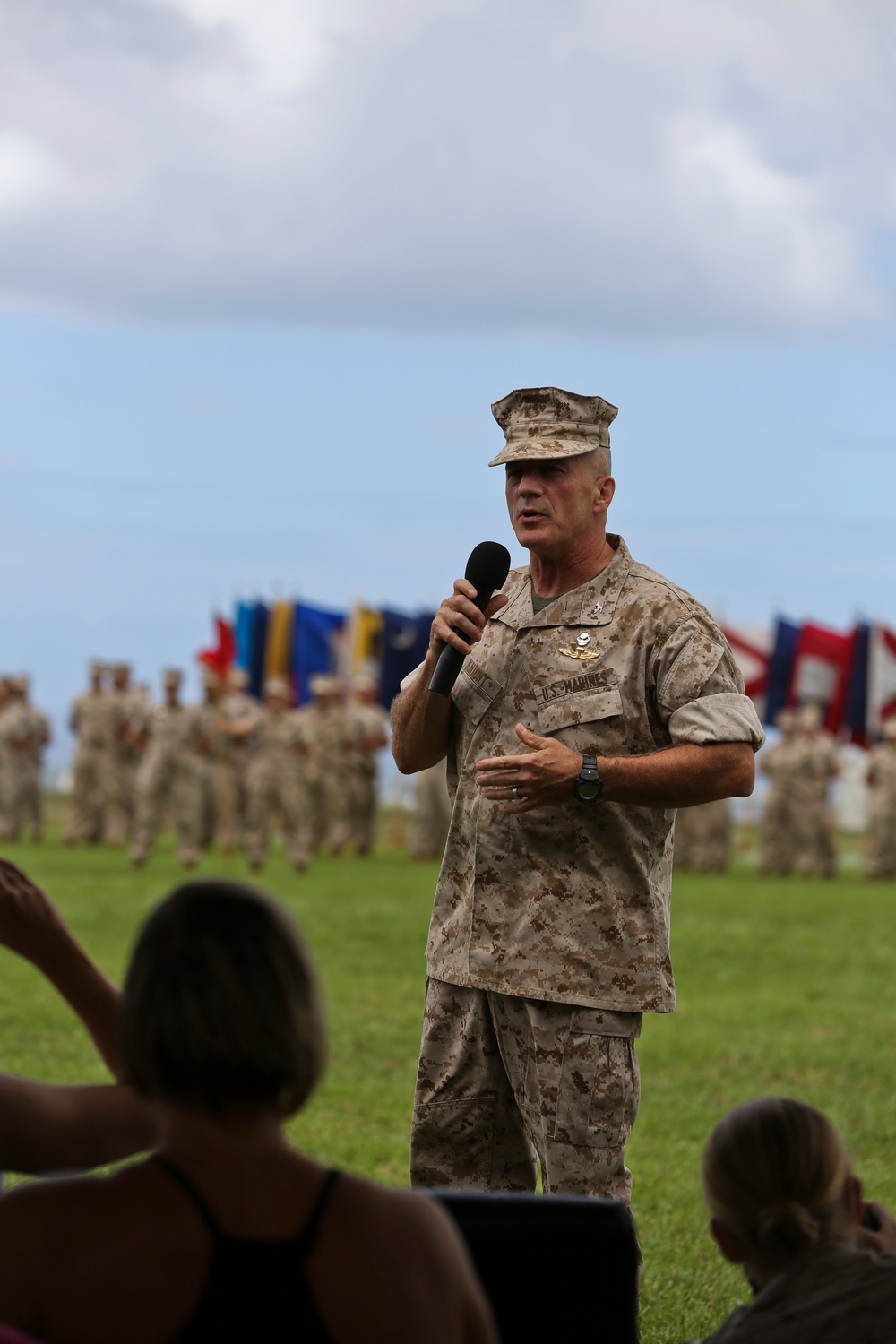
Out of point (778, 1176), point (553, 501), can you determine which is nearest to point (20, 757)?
point (553, 501)

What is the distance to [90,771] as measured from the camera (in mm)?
30062

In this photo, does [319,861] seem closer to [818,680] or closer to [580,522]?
[818,680]

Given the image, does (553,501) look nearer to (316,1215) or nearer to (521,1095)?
(521,1095)

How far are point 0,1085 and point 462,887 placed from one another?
1.85 m

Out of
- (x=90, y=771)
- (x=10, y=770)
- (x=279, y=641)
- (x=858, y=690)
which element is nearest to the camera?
(x=10, y=770)

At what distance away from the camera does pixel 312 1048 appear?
2020 mm

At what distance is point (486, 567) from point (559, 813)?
1.87 ft

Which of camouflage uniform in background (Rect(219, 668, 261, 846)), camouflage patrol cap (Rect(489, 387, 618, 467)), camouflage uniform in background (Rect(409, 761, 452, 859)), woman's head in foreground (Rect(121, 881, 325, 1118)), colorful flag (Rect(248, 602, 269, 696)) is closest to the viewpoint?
woman's head in foreground (Rect(121, 881, 325, 1118))

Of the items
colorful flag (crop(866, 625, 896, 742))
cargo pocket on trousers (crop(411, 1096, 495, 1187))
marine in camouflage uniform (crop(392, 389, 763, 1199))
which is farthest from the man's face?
colorful flag (crop(866, 625, 896, 742))

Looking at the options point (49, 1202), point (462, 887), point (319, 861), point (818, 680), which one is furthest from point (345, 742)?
point (49, 1202)

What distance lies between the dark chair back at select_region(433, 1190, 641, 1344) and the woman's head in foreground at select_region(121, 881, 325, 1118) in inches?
24.7

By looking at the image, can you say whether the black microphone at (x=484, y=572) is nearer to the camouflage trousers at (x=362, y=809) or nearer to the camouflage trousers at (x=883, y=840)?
the camouflage trousers at (x=362, y=809)

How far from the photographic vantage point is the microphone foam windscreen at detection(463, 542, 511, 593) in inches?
163

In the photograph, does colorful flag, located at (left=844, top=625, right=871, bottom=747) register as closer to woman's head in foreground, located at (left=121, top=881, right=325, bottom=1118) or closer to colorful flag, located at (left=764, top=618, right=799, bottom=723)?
colorful flag, located at (left=764, top=618, right=799, bottom=723)
